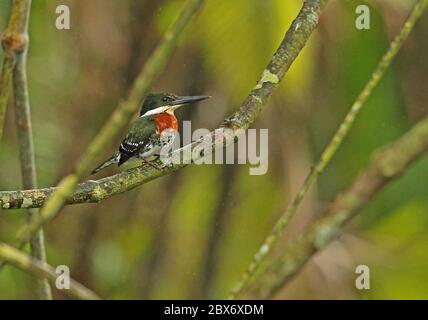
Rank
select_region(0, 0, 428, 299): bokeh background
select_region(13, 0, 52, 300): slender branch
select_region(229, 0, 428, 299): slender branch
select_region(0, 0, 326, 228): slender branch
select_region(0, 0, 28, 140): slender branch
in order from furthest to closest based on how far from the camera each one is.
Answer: select_region(0, 0, 428, 299): bokeh background → select_region(13, 0, 52, 300): slender branch → select_region(0, 0, 326, 228): slender branch → select_region(0, 0, 28, 140): slender branch → select_region(229, 0, 428, 299): slender branch

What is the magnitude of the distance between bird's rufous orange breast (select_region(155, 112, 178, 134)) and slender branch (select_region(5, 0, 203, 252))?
159cm

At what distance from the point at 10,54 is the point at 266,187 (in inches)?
130

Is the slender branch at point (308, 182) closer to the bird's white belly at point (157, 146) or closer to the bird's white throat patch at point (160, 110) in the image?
the bird's white belly at point (157, 146)

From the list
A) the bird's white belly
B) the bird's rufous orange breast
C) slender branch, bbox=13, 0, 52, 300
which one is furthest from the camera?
the bird's rufous orange breast

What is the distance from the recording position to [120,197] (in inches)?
210

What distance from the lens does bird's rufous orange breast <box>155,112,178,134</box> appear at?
270cm

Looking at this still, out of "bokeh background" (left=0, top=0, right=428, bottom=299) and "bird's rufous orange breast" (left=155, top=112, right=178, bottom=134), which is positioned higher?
"bokeh background" (left=0, top=0, right=428, bottom=299)

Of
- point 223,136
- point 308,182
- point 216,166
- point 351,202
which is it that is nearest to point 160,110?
point 223,136

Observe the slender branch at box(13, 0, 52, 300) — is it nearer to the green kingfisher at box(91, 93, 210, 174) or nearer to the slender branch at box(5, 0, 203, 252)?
the green kingfisher at box(91, 93, 210, 174)

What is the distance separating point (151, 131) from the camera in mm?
2686

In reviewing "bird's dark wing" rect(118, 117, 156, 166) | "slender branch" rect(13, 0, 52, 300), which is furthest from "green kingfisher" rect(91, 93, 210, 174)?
"slender branch" rect(13, 0, 52, 300)

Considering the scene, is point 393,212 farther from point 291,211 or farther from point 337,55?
point 291,211

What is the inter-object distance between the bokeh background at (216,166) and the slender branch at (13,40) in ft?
9.00
